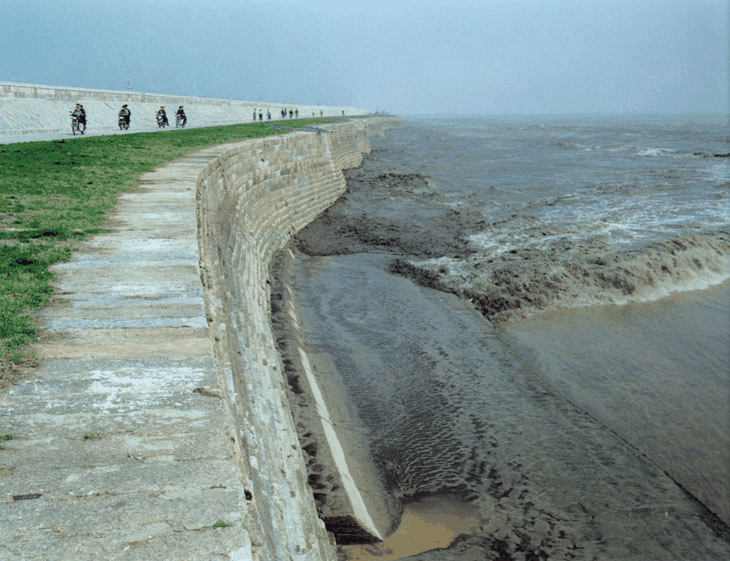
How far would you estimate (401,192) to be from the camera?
27.5 meters

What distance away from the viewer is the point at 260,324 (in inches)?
351

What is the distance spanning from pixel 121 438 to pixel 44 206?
6119mm

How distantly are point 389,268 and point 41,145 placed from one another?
1010cm

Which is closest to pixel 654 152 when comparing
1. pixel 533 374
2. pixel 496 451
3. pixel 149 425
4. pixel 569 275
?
pixel 569 275

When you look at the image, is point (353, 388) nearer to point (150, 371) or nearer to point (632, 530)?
point (632, 530)

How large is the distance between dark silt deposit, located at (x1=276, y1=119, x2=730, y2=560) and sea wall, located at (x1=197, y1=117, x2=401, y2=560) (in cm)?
82

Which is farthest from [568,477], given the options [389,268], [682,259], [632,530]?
[682,259]

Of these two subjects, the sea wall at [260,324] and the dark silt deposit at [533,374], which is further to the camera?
the dark silt deposit at [533,374]

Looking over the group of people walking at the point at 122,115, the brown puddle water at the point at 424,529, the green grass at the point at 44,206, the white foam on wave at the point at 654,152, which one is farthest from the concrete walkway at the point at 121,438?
the white foam on wave at the point at 654,152

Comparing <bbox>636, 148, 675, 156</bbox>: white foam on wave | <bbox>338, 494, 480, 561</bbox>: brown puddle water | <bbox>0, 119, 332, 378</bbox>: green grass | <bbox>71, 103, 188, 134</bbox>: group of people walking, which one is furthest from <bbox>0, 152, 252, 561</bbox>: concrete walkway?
<bbox>636, 148, 675, 156</bbox>: white foam on wave

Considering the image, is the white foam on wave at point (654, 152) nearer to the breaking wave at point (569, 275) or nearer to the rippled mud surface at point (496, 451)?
the breaking wave at point (569, 275)

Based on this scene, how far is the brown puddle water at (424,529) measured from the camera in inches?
209

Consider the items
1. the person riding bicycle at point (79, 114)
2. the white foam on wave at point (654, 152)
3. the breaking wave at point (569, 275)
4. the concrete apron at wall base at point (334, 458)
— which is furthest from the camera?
the white foam on wave at point (654, 152)

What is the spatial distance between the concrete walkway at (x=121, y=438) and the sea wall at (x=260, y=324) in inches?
9.0
